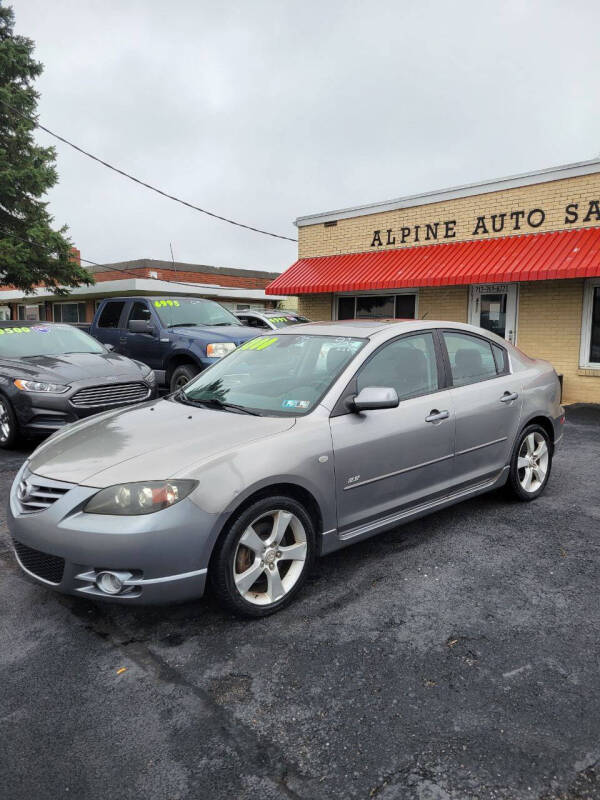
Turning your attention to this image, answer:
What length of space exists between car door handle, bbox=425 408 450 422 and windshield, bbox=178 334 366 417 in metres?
0.68

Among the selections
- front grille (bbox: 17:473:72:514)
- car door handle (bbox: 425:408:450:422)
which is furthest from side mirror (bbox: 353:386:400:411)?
front grille (bbox: 17:473:72:514)

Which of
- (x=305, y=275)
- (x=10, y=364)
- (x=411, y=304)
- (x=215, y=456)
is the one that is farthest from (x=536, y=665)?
(x=305, y=275)

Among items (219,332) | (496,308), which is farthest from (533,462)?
(496,308)

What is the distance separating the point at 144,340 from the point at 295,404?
6.63 meters

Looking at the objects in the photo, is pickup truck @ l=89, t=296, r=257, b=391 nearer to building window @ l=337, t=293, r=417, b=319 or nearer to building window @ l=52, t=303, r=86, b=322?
building window @ l=337, t=293, r=417, b=319

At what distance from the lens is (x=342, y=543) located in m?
3.42

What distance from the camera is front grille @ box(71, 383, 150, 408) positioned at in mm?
6535

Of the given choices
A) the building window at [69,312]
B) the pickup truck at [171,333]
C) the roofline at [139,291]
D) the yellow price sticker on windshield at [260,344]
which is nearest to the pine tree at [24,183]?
the roofline at [139,291]

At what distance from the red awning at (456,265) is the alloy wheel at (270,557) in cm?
840

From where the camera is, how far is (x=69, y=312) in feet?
108

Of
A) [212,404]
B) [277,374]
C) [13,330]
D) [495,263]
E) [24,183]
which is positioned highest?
[24,183]

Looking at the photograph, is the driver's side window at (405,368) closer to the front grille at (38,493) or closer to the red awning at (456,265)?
the front grille at (38,493)

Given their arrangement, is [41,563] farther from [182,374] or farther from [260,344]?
[182,374]

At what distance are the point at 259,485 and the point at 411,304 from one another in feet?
36.4
